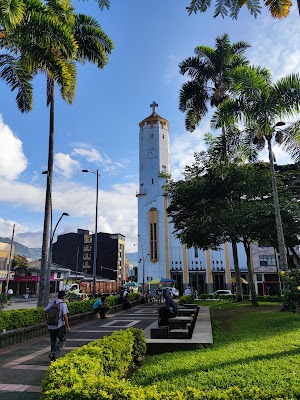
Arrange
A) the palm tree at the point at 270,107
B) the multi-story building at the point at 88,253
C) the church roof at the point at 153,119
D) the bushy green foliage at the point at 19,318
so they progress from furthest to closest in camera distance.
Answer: the multi-story building at the point at 88,253
the church roof at the point at 153,119
the palm tree at the point at 270,107
the bushy green foliage at the point at 19,318

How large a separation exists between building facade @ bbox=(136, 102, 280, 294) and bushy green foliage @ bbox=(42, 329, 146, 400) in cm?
4183

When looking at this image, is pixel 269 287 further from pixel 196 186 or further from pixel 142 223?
pixel 196 186

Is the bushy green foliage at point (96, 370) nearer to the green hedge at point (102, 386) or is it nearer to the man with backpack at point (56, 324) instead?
the green hedge at point (102, 386)

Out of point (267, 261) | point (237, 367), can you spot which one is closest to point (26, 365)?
point (237, 367)

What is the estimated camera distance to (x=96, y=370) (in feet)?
15.2

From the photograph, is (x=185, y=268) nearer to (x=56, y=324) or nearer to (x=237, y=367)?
(x=56, y=324)

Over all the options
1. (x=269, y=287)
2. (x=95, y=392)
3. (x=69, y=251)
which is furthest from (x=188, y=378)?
(x=69, y=251)

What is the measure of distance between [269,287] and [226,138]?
3485 centimetres

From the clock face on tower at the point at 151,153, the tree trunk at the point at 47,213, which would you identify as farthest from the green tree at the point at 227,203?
the clock face on tower at the point at 151,153

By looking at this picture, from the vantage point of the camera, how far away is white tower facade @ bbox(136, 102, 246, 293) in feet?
164

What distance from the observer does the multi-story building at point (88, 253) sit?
82250 mm

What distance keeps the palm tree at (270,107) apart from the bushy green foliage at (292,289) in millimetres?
1521

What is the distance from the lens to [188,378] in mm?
5082

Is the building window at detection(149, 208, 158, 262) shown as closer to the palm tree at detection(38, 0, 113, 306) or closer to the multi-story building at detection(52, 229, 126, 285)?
the multi-story building at detection(52, 229, 126, 285)
